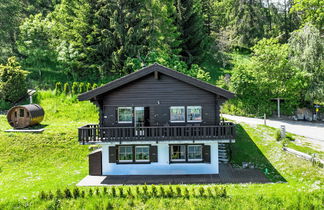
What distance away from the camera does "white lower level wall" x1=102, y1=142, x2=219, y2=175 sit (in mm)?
16016

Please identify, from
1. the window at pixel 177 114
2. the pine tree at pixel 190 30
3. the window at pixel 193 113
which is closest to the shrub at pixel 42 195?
the window at pixel 177 114

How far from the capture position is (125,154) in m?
16.5

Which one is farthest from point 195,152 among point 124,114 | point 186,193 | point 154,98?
point 124,114

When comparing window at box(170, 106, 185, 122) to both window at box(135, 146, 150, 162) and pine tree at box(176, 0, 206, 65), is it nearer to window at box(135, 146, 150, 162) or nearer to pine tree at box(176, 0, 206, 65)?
window at box(135, 146, 150, 162)

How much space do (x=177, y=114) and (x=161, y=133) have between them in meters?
1.86

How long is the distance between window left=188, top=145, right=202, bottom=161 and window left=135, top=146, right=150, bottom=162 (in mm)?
2527

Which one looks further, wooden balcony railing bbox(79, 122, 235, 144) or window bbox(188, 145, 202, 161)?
window bbox(188, 145, 202, 161)

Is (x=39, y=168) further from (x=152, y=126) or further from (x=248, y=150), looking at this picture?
(x=248, y=150)

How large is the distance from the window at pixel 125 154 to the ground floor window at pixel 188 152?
97.4 inches

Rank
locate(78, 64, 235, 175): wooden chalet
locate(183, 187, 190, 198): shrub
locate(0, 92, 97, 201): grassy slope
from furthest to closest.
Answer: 1. locate(78, 64, 235, 175): wooden chalet
2. locate(0, 92, 97, 201): grassy slope
3. locate(183, 187, 190, 198): shrub

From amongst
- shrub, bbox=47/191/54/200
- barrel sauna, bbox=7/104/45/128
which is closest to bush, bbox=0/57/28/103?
barrel sauna, bbox=7/104/45/128

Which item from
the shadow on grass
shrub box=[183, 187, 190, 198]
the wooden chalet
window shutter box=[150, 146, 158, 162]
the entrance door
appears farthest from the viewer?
the entrance door

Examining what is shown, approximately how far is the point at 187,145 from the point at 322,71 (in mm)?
20915

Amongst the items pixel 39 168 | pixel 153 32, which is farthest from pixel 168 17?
pixel 39 168
